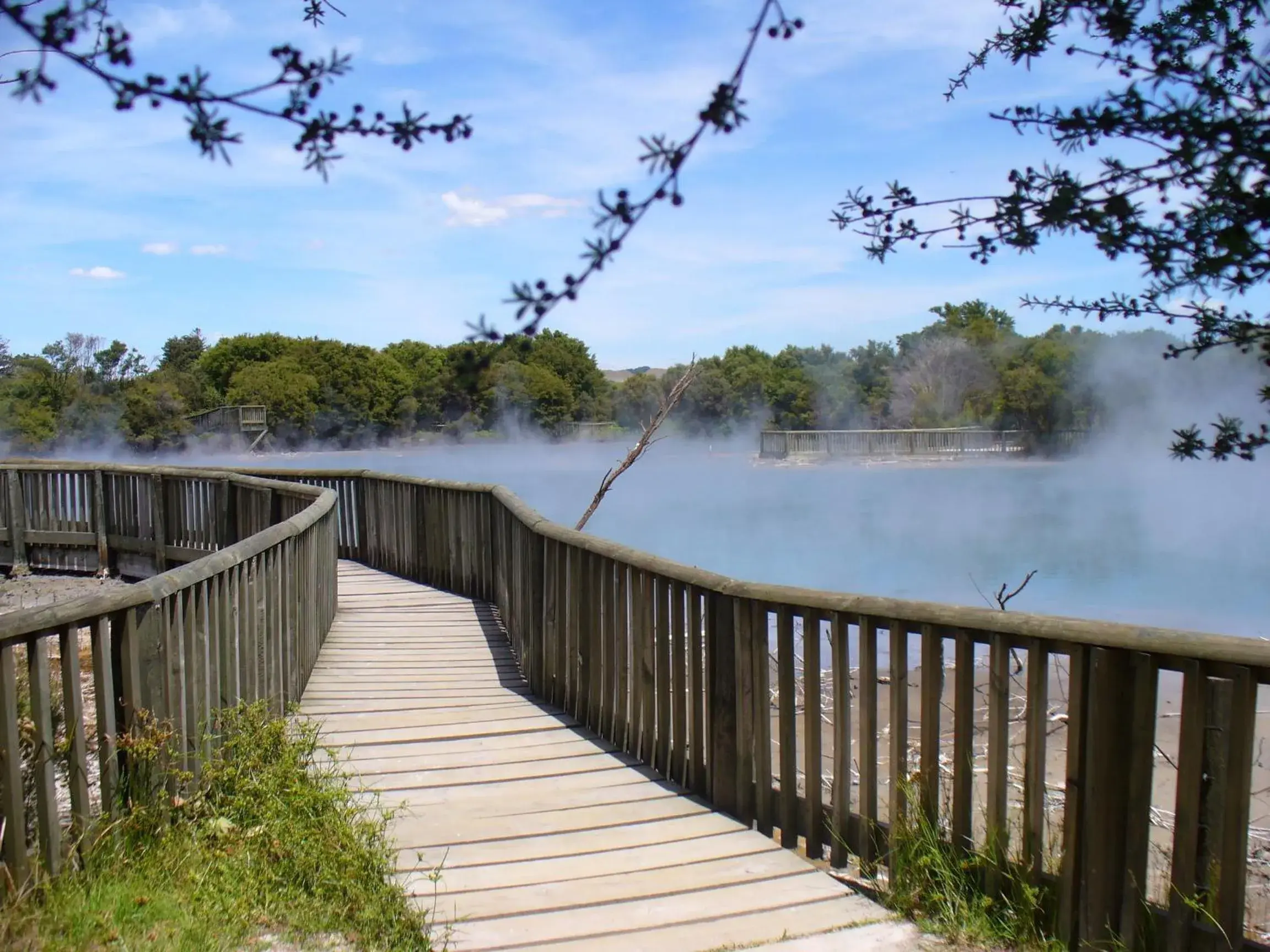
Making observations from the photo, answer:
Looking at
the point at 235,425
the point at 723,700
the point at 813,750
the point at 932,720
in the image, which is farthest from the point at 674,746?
the point at 235,425

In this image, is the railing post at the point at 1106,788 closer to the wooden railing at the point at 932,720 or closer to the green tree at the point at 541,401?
the wooden railing at the point at 932,720

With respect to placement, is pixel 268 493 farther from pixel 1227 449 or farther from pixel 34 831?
pixel 1227 449

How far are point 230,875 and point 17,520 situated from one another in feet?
37.8

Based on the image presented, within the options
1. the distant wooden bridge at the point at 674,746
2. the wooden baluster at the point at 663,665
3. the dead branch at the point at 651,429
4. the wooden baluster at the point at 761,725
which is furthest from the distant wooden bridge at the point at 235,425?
the wooden baluster at the point at 761,725

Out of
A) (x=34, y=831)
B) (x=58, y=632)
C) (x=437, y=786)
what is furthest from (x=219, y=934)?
(x=437, y=786)

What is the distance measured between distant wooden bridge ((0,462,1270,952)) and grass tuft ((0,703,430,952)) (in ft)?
0.41

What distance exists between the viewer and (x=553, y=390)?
64.2 m

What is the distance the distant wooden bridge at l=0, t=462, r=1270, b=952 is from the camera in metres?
2.95

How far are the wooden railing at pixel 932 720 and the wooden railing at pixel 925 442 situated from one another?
68.0m

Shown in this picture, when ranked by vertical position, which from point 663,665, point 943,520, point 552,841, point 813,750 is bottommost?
point 943,520

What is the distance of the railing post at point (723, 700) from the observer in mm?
4273

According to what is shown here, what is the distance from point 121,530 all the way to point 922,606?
446 inches

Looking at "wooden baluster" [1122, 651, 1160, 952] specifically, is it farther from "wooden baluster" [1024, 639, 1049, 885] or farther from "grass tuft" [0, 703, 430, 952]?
"grass tuft" [0, 703, 430, 952]

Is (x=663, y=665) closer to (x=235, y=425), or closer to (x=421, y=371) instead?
(x=235, y=425)
